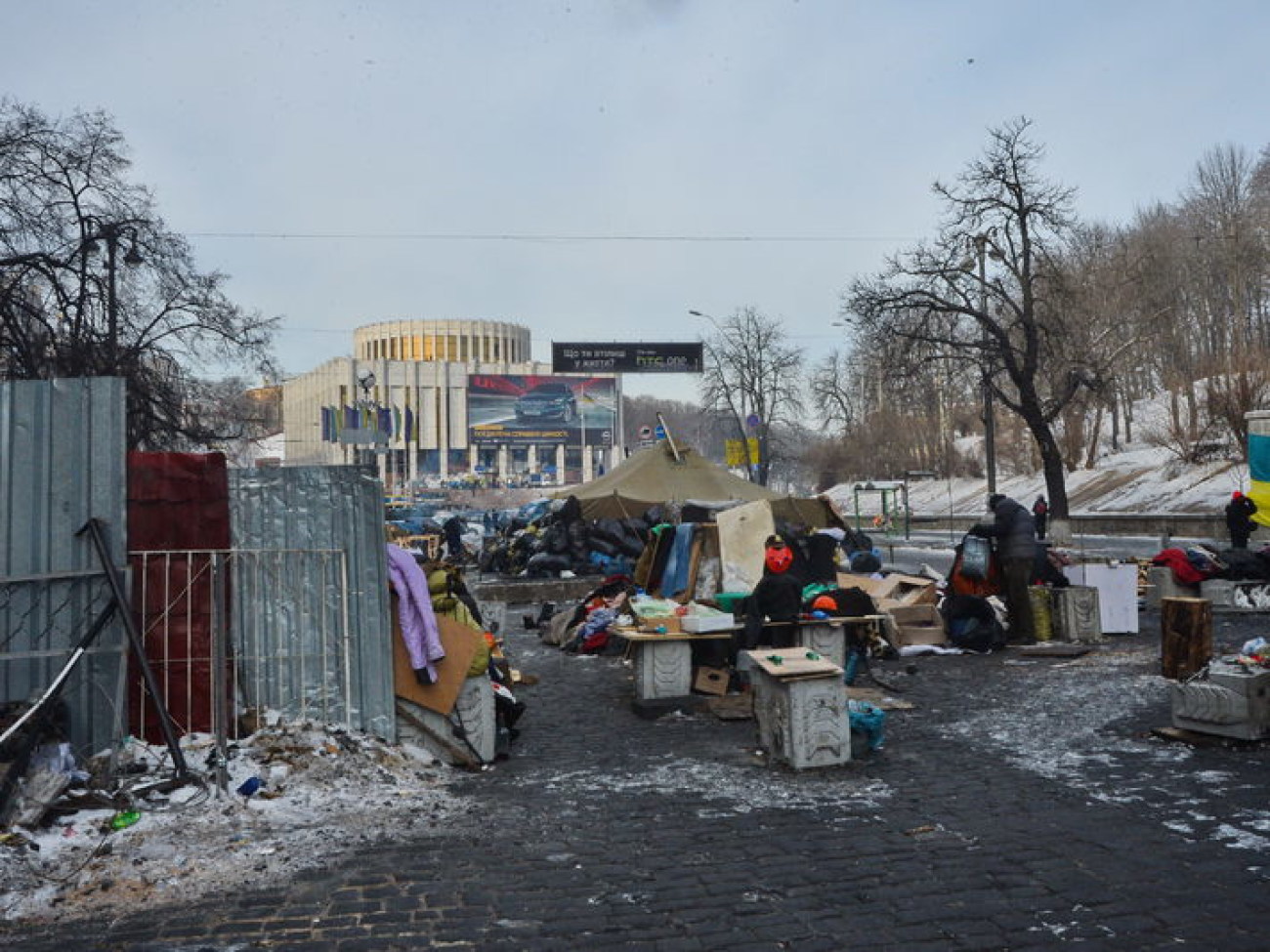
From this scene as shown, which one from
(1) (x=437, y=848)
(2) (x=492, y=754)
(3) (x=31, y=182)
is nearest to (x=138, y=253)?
(3) (x=31, y=182)

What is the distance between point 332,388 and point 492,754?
318ft

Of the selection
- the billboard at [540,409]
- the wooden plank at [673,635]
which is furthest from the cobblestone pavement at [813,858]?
the billboard at [540,409]

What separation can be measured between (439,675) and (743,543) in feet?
26.0

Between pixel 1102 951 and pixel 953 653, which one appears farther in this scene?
pixel 953 653

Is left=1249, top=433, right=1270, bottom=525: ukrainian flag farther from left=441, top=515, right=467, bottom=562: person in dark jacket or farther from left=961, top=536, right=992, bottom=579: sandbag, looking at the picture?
left=441, top=515, right=467, bottom=562: person in dark jacket

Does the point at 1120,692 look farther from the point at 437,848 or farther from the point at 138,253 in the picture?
the point at 138,253

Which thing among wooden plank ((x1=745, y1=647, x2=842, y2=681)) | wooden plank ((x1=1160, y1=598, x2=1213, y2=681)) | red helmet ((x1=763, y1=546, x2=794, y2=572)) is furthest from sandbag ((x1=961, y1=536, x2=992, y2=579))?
wooden plank ((x1=745, y1=647, x2=842, y2=681))

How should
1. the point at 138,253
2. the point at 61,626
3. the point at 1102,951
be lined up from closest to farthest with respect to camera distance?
the point at 1102,951 → the point at 61,626 → the point at 138,253

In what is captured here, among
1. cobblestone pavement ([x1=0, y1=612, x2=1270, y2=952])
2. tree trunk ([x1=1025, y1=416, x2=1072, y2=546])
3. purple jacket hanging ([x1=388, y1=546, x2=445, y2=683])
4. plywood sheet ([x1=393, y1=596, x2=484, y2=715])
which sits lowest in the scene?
cobblestone pavement ([x1=0, y1=612, x2=1270, y2=952])

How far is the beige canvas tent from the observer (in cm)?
2175

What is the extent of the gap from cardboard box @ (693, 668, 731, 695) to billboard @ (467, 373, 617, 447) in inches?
3809

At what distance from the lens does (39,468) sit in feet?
22.4

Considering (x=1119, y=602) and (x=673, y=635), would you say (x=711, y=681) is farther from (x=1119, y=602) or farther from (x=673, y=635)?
(x=1119, y=602)

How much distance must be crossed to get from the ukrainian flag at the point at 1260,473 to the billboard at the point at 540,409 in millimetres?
89126
